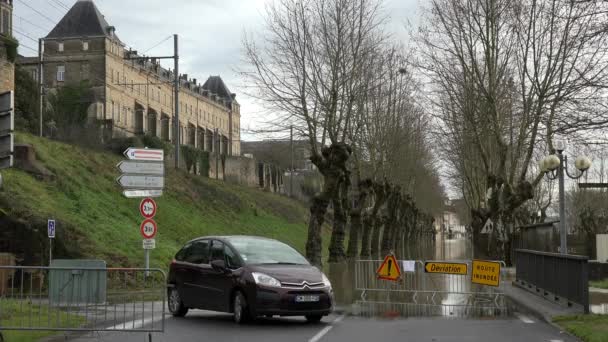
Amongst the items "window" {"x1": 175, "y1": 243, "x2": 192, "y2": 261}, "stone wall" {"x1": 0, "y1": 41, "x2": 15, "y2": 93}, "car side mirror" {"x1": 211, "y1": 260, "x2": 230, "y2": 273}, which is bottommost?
"car side mirror" {"x1": 211, "y1": 260, "x2": 230, "y2": 273}

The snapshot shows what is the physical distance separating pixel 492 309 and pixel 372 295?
4081 mm

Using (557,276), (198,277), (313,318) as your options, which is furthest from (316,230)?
(313,318)

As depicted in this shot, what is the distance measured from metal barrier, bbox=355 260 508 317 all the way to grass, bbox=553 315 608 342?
3.14 metres

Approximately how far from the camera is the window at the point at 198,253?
1555 centimetres

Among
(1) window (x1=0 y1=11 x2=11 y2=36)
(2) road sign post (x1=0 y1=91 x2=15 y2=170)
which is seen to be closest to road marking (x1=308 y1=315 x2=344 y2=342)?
(2) road sign post (x1=0 y1=91 x2=15 y2=170)

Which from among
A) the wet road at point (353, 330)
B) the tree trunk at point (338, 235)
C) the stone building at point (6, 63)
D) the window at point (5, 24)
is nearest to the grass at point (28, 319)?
the wet road at point (353, 330)

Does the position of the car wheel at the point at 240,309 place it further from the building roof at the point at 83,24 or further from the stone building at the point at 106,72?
the building roof at the point at 83,24

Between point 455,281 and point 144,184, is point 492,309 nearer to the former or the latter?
point 455,281

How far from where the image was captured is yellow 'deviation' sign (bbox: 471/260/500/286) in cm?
1901

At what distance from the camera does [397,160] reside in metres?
50.8

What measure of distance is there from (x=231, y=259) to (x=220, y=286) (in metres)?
0.52

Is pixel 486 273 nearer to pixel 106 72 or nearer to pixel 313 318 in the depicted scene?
pixel 313 318

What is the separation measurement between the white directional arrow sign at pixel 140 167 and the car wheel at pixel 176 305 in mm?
7843

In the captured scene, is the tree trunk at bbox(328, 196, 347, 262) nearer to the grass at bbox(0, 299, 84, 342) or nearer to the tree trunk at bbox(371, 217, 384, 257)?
the tree trunk at bbox(371, 217, 384, 257)
